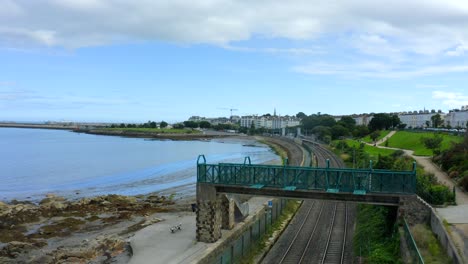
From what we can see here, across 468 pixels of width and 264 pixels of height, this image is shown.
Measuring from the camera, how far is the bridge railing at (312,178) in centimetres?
2302

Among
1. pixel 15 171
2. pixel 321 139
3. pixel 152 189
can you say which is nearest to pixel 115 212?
pixel 152 189

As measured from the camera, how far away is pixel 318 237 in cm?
3012

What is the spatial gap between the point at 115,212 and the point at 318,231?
73.0 ft

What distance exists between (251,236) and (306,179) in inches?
220

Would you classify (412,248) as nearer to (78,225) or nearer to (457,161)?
(457,161)

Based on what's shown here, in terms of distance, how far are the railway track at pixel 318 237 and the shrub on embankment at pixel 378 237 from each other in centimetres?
95

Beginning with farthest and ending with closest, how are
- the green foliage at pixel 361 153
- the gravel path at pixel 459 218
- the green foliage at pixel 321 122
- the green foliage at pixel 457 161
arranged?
1. the green foliage at pixel 321 122
2. the green foliage at pixel 361 153
3. the green foliage at pixel 457 161
4. the gravel path at pixel 459 218

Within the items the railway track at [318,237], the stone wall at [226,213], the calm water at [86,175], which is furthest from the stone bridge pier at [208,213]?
the calm water at [86,175]

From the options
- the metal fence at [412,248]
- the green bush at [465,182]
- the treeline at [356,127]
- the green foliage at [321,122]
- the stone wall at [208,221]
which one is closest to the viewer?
the metal fence at [412,248]

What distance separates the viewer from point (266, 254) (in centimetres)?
2670

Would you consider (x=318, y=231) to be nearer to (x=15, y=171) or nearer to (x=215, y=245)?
(x=215, y=245)

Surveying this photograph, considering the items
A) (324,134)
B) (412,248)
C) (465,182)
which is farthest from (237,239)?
(324,134)

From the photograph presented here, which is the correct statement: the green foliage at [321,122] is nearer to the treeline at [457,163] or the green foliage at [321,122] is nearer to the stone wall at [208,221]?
the treeline at [457,163]

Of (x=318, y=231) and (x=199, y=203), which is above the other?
(x=199, y=203)
